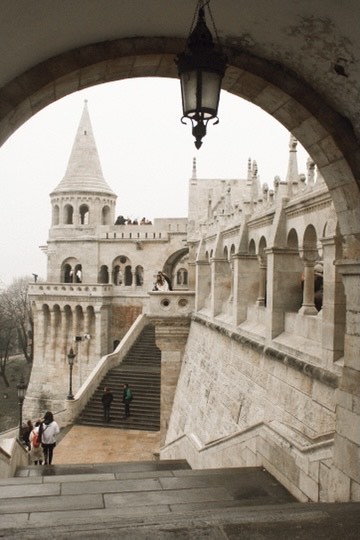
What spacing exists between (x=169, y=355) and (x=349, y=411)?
13033mm

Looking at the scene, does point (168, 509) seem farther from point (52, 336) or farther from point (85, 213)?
point (85, 213)

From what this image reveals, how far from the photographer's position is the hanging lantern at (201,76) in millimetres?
3223

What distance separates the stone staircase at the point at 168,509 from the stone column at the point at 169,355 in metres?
10.6

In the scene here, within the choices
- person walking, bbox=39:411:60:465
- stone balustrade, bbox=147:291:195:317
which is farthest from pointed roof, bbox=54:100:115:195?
person walking, bbox=39:411:60:465

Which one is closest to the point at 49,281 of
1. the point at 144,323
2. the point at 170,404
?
the point at 144,323

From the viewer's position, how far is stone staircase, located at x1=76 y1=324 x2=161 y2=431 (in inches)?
719

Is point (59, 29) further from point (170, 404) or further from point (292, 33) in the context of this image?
point (170, 404)

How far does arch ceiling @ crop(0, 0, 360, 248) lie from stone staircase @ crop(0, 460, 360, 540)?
2.37 m

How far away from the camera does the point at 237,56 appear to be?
4.29 metres

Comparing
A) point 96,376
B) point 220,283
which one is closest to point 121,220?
point 96,376

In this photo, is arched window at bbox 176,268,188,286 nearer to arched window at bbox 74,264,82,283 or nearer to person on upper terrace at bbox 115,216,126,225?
person on upper terrace at bbox 115,216,126,225

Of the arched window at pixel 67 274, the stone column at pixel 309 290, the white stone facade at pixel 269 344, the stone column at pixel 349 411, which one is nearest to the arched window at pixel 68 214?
the arched window at pixel 67 274

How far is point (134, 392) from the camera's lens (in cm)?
2000

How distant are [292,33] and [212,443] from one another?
5.75 metres
